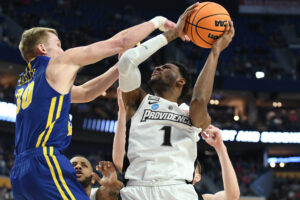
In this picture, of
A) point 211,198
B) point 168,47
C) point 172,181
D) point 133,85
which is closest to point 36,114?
point 133,85

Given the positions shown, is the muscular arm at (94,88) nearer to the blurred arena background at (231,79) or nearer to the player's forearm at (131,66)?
the player's forearm at (131,66)

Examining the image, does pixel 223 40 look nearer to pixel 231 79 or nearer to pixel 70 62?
pixel 70 62

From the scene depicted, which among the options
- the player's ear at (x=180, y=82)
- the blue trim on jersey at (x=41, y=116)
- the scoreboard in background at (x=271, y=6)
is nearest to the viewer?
the blue trim on jersey at (x=41, y=116)

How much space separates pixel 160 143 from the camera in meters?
3.16

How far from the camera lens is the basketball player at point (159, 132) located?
3080 mm

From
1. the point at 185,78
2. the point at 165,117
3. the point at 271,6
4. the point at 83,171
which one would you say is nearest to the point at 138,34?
the point at 185,78

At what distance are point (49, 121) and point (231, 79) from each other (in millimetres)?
22021

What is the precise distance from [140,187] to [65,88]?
950 mm

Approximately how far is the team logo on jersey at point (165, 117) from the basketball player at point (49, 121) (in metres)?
0.62

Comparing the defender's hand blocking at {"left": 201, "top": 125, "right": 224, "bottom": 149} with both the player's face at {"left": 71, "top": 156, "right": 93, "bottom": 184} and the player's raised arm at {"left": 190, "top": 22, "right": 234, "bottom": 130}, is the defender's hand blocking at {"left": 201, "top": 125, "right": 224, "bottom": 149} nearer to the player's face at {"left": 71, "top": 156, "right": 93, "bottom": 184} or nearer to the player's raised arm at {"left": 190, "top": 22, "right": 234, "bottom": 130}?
the player's raised arm at {"left": 190, "top": 22, "right": 234, "bottom": 130}

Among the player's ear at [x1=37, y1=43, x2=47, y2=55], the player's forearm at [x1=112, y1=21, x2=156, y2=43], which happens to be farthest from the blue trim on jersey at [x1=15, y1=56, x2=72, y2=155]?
the player's forearm at [x1=112, y1=21, x2=156, y2=43]

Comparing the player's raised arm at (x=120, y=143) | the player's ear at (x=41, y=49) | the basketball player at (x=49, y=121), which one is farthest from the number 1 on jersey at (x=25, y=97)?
the player's raised arm at (x=120, y=143)

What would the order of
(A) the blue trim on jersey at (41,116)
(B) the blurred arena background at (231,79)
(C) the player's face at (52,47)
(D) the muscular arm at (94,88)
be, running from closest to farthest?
(A) the blue trim on jersey at (41,116)
(C) the player's face at (52,47)
(D) the muscular arm at (94,88)
(B) the blurred arena background at (231,79)

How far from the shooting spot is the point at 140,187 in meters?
3.09
